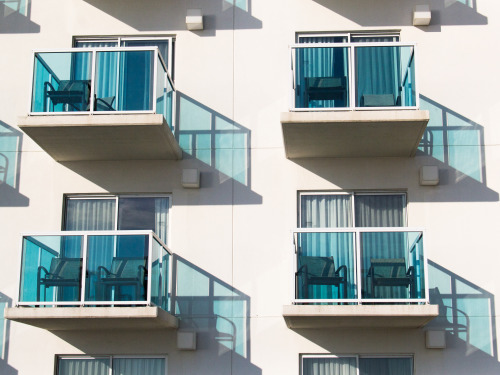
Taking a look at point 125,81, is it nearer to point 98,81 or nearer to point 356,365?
point 98,81

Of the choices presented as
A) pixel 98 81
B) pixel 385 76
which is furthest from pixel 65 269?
pixel 385 76

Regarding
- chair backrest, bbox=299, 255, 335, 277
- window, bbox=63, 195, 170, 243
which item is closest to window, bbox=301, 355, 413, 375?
chair backrest, bbox=299, 255, 335, 277

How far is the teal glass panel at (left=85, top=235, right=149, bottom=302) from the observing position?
14742 millimetres

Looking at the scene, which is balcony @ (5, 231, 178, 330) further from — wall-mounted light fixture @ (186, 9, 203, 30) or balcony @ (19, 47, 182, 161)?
wall-mounted light fixture @ (186, 9, 203, 30)

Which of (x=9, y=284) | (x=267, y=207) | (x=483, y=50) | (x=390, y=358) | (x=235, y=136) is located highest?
(x=483, y=50)

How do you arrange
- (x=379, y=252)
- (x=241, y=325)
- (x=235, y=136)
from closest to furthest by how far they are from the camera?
(x=379, y=252)
(x=241, y=325)
(x=235, y=136)

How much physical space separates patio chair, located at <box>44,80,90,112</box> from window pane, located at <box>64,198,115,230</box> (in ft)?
5.75

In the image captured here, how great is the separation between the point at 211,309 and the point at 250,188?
2.07 metres

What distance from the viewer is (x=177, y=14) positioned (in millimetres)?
17688

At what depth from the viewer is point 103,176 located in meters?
16.9

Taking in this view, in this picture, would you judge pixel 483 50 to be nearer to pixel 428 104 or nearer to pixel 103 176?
pixel 428 104

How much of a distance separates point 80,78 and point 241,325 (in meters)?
4.61

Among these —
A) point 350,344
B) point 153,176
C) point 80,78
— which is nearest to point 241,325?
point 350,344

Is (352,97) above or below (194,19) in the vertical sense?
below
